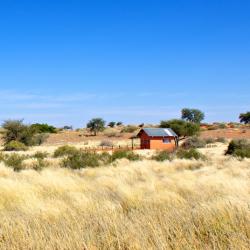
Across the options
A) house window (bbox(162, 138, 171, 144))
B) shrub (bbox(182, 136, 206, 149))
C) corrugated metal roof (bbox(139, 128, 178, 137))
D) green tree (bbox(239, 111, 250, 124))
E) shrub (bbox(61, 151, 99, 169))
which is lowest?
shrub (bbox(61, 151, 99, 169))

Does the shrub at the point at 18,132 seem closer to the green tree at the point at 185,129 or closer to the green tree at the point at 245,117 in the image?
the green tree at the point at 185,129

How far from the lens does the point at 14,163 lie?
24.7 metres

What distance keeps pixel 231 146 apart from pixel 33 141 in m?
33.1

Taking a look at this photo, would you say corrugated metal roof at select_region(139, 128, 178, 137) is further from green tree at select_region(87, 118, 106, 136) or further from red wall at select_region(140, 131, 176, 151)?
green tree at select_region(87, 118, 106, 136)

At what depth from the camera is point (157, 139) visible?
54844mm

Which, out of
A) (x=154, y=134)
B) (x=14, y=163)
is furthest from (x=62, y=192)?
(x=154, y=134)

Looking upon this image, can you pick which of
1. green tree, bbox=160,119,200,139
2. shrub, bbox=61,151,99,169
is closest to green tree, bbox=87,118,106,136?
green tree, bbox=160,119,200,139

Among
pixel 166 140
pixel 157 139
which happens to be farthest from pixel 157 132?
pixel 166 140

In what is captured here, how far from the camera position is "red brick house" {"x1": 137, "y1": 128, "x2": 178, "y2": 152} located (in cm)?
5412

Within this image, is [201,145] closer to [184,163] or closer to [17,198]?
[184,163]

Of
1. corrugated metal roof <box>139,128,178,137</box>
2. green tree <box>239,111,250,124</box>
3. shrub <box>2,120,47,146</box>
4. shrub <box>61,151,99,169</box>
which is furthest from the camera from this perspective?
green tree <box>239,111,250,124</box>

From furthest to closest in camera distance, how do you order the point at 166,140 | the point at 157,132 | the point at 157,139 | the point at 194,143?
1. the point at 194,143
2. the point at 166,140
3. the point at 157,132
4. the point at 157,139

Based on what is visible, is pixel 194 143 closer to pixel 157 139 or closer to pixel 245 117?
pixel 157 139

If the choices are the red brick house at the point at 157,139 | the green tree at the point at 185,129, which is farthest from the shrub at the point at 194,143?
the green tree at the point at 185,129
